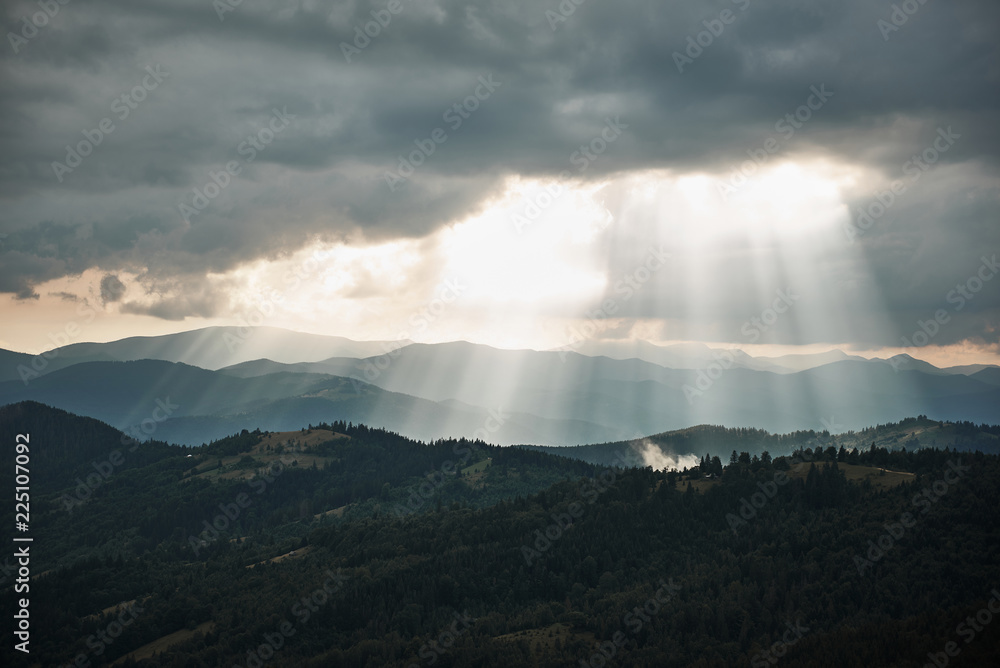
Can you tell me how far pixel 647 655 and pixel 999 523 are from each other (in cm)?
8057

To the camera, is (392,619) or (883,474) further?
(883,474)

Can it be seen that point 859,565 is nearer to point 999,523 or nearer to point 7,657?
point 999,523

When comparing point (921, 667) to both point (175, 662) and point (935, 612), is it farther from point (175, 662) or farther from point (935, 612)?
point (175, 662)

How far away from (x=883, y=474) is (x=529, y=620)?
101 meters

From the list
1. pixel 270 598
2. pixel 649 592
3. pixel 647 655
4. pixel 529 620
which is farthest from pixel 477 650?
pixel 270 598

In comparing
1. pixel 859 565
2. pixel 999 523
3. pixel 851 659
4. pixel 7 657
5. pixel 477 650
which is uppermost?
pixel 999 523

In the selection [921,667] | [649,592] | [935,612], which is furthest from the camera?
[649,592]

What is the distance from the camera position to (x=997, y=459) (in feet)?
580

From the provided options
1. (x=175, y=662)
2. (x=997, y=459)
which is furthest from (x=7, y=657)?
(x=997, y=459)

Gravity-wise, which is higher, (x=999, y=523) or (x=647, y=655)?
(x=999, y=523)

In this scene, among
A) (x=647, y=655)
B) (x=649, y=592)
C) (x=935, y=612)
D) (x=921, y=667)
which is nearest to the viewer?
(x=921, y=667)

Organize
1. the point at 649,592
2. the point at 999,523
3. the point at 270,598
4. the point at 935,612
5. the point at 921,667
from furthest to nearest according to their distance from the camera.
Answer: the point at 270,598, the point at 649,592, the point at 999,523, the point at 935,612, the point at 921,667

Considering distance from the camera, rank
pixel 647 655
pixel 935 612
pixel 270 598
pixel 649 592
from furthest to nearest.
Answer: pixel 270 598 < pixel 649 592 < pixel 647 655 < pixel 935 612

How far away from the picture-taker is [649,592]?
162 metres
